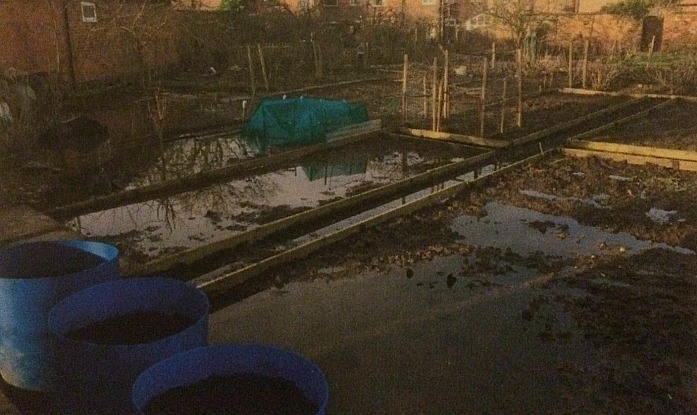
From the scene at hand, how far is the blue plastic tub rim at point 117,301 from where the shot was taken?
2.95m

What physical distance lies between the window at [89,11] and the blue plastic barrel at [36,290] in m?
17.6

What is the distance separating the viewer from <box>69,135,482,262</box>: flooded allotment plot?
6844 mm

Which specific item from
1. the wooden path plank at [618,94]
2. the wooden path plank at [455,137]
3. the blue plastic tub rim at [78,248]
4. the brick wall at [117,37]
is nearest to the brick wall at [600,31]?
the wooden path plank at [618,94]

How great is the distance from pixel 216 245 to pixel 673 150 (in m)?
7.86

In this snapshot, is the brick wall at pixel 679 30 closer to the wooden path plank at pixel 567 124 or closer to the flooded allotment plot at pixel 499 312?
the wooden path plank at pixel 567 124

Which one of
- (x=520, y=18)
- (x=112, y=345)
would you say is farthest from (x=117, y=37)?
(x=112, y=345)

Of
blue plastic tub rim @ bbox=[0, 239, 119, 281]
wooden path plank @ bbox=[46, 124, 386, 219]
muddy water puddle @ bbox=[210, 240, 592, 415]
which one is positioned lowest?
muddy water puddle @ bbox=[210, 240, 592, 415]

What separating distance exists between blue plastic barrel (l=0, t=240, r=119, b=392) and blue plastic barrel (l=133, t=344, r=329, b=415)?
1.18 metres

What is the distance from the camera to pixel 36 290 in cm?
326

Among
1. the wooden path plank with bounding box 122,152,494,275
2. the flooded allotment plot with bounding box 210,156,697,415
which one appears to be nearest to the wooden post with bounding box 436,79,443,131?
the wooden path plank with bounding box 122,152,494,275

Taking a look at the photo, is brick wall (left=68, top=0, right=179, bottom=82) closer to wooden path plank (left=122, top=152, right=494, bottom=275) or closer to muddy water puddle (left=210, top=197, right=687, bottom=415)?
wooden path plank (left=122, top=152, right=494, bottom=275)

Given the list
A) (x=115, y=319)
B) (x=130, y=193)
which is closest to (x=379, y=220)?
(x=130, y=193)

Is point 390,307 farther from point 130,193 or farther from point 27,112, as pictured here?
point 27,112

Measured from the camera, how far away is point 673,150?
9.96 m
